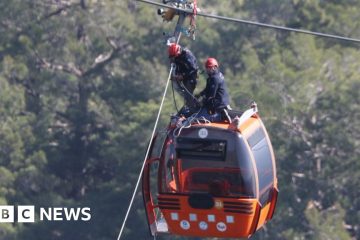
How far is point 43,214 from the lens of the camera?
4525 centimetres

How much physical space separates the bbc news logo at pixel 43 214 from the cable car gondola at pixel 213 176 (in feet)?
85.2

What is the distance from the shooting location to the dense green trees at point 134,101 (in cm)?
4150

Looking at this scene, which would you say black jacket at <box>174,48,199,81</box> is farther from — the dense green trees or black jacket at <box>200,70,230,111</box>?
the dense green trees

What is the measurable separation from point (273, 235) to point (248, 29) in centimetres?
708

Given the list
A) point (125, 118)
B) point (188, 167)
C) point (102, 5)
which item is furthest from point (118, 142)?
point (188, 167)

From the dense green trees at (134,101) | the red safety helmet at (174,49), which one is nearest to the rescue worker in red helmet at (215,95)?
the red safety helmet at (174,49)

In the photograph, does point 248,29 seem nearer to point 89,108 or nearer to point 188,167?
point 89,108

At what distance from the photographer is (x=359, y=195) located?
41.7 metres

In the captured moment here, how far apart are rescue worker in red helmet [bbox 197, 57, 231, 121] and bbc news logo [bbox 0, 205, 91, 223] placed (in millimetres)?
26181

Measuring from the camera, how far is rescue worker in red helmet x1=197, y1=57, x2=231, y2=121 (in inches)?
739

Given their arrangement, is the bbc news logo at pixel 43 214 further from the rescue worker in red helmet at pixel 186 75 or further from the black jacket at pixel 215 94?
the black jacket at pixel 215 94

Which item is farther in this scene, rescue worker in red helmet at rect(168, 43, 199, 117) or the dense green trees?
the dense green trees

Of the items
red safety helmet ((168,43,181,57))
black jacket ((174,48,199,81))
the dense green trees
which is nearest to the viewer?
red safety helmet ((168,43,181,57))

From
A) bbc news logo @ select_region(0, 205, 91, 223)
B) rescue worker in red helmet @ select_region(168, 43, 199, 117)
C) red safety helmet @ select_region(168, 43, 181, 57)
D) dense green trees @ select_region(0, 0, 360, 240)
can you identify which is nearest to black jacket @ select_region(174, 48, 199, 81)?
rescue worker in red helmet @ select_region(168, 43, 199, 117)
